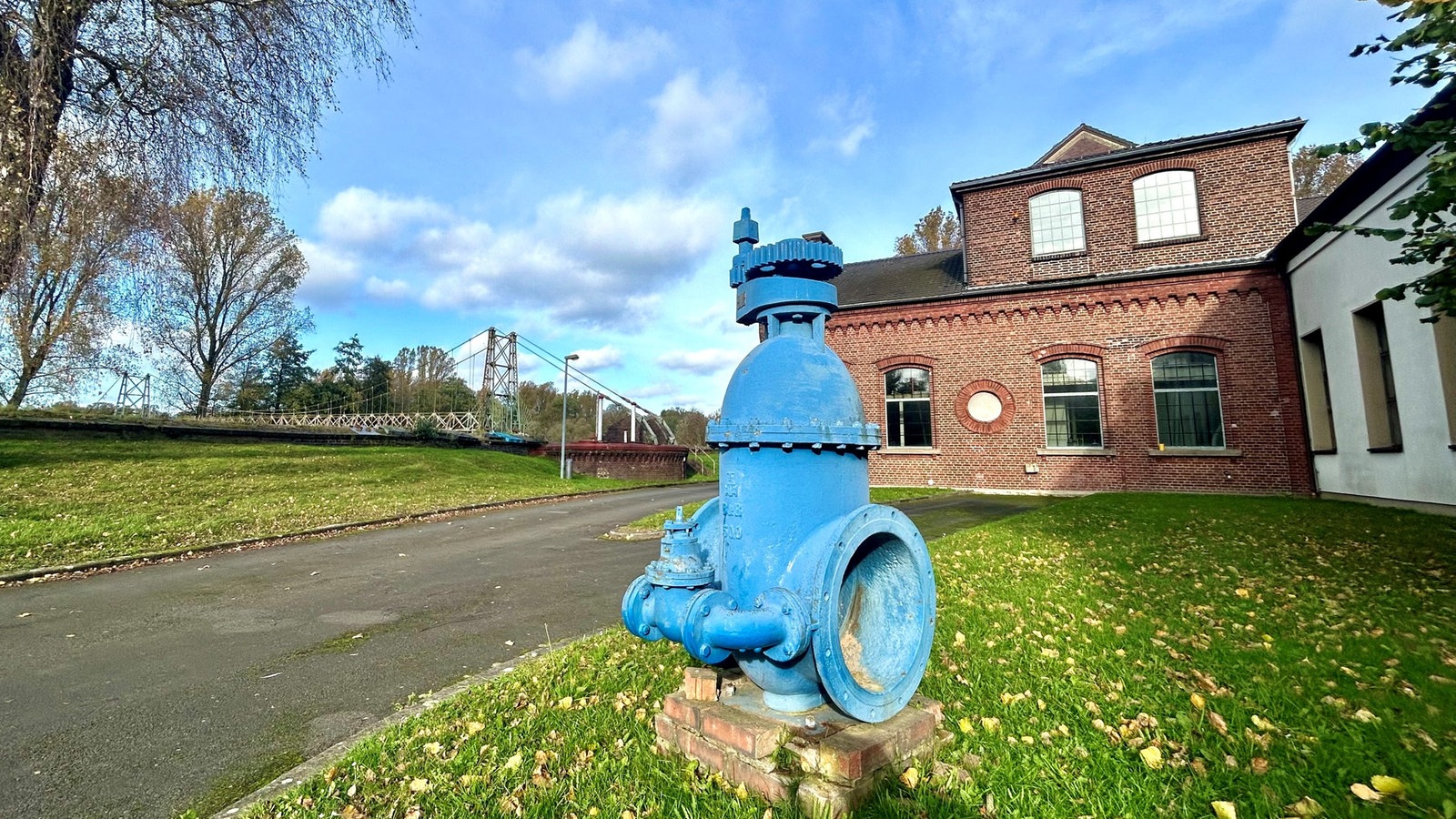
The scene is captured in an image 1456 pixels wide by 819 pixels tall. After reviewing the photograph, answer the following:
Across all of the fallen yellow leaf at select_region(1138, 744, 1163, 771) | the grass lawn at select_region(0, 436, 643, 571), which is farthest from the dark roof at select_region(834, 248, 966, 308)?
the fallen yellow leaf at select_region(1138, 744, 1163, 771)

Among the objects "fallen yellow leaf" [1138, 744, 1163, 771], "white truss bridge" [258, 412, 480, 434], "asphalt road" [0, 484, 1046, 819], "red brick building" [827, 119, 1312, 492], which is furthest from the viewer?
"white truss bridge" [258, 412, 480, 434]

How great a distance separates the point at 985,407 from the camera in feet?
52.3

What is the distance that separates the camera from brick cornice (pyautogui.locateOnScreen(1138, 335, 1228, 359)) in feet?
46.2

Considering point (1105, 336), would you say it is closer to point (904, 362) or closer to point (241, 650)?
point (904, 362)

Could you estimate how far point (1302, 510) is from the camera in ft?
34.0

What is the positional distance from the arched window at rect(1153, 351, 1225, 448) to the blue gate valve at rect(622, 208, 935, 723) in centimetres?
1509

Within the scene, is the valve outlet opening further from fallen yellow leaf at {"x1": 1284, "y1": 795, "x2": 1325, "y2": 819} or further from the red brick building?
the red brick building

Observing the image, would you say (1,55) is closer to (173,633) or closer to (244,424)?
(173,633)

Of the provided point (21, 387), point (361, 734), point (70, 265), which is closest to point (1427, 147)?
point (361, 734)

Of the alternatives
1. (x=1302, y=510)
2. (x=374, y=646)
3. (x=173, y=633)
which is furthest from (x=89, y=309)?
(x=1302, y=510)

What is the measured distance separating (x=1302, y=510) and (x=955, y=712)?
11.2 metres

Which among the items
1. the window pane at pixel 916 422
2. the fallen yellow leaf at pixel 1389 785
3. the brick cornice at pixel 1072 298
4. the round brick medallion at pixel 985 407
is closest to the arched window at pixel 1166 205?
the brick cornice at pixel 1072 298

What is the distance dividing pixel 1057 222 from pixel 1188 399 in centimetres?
540

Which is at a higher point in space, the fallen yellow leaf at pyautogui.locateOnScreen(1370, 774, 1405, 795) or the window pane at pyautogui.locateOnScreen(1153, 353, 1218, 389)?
the window pane at pyautogui.locateOnScreen(1153, 353, 1218, 389)
